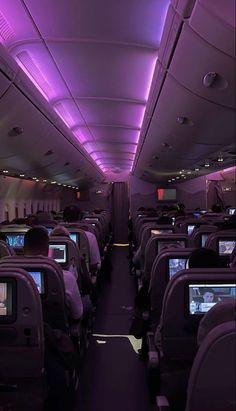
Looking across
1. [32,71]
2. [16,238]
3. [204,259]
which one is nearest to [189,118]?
[204,259]

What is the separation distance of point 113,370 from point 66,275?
174cm

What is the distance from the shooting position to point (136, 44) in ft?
17.7

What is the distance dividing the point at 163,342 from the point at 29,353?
98 centimetres

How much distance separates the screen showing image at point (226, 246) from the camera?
6.40m

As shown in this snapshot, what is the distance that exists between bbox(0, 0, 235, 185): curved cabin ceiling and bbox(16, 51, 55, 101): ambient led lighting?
2cm

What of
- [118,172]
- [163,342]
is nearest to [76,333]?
[163,342]

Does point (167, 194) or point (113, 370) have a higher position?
point (167, 194)

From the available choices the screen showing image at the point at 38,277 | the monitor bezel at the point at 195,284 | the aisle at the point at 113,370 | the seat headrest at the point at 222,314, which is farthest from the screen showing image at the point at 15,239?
the seat headrest at the point at 222,314

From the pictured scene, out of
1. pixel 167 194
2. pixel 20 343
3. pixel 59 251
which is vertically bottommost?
pixel 20 343

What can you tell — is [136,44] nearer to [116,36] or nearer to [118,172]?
[116,36]

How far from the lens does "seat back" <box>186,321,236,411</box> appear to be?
6.84ft

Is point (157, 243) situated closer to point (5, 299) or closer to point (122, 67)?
point (122, 67)

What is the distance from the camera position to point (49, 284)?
12.9 ft

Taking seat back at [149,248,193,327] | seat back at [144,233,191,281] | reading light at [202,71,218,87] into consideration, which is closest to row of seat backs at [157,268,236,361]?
seat back at [149,248,193,327]
